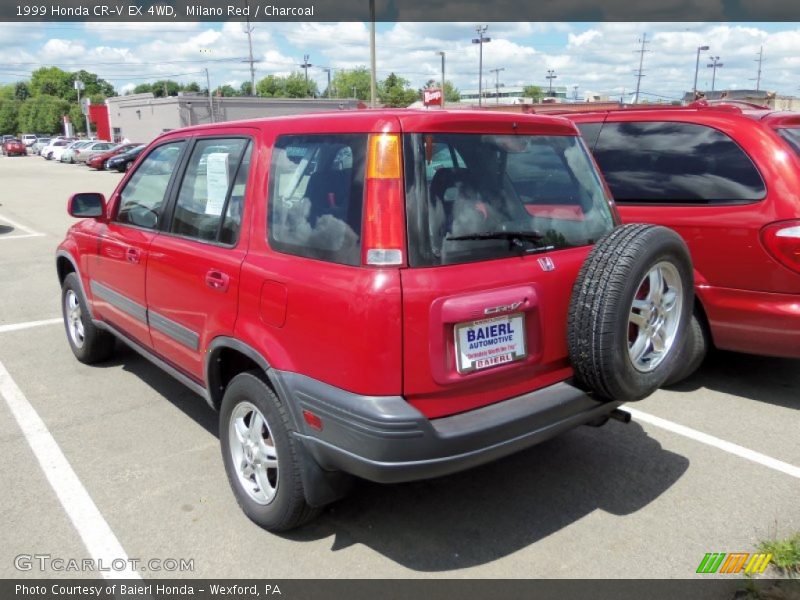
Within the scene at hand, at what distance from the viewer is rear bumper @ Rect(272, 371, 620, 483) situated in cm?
241

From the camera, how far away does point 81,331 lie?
5297 millimetres

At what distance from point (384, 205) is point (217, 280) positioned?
1.04m

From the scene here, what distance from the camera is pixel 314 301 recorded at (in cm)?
255

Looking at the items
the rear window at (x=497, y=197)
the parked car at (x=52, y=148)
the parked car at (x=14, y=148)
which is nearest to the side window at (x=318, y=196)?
the rear window at (x=497, y=197)

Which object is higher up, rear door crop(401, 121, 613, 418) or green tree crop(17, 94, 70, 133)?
green tree crop(17, 94, 70, 133)

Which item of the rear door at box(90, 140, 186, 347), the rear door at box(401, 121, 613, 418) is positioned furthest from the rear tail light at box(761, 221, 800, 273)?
the rear door at box(90, 140, 186, 347)

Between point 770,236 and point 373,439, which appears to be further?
point 770,236

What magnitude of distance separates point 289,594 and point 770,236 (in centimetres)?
347

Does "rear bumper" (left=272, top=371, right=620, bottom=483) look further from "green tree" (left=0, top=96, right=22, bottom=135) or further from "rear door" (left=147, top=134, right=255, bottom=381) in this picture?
"green tree" (left=0, top=96, right=22, bottom=135)

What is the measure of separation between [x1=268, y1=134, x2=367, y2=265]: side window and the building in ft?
145

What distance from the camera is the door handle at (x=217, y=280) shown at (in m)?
3.04

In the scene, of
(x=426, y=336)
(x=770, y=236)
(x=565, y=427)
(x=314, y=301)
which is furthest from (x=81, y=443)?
(x=770, y=236)

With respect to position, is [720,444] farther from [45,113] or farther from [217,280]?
[45,113]

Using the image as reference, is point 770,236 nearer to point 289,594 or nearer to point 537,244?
point 537,244
